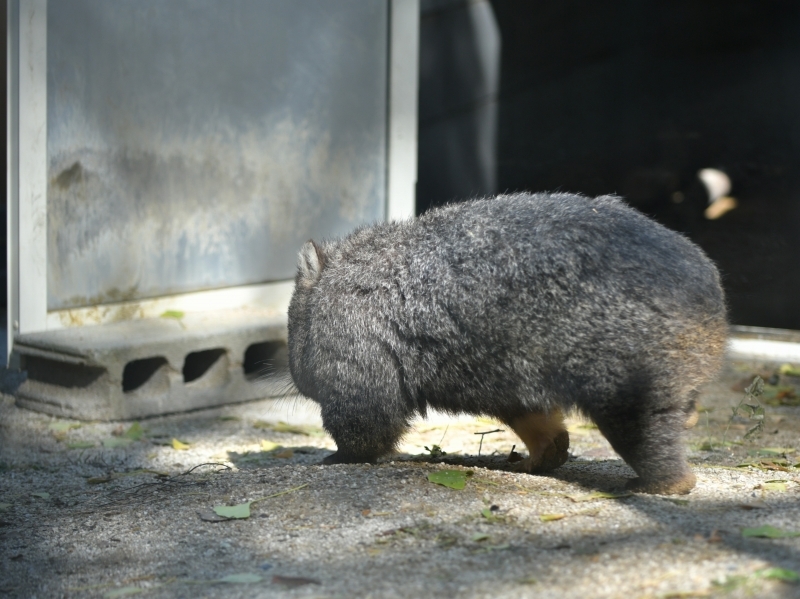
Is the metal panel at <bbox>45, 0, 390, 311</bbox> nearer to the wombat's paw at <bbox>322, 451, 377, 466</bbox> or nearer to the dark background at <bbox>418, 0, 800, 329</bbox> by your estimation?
the dark background at <bbox>418, 0, 800, 329</bbox>

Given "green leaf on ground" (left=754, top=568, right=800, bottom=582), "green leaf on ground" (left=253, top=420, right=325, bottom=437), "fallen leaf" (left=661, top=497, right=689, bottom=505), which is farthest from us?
"green leaf on ground" (left=253, top=420, right=325, bottom=437)

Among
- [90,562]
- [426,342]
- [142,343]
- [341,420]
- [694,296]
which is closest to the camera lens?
[90,562]

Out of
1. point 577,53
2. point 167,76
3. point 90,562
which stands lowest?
point 90,562

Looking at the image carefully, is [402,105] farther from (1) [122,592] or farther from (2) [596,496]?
(1) [122,592]

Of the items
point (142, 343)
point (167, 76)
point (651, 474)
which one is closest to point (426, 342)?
point (651, 474)

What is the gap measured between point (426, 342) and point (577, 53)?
5.79 metres

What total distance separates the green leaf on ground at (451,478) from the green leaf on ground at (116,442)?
2.29 meters

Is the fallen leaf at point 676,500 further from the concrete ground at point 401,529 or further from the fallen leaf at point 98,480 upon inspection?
the fallen leaf at point 98,480

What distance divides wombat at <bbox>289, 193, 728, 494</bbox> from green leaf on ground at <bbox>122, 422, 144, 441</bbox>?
5.40 ft

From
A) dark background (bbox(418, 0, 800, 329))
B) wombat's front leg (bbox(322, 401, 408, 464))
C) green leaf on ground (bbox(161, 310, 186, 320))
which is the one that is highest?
dark background (bbox(418, 0, 800, 329))

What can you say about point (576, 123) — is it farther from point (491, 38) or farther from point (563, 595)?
point (563, 595)

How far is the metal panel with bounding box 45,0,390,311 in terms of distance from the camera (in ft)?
20.2

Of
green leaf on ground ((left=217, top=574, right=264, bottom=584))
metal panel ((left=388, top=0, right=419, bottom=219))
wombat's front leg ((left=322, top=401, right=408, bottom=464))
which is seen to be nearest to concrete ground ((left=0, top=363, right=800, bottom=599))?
green leaf on ground ((left=217, top=574, right=264, bottom=584))

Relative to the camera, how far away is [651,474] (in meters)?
4.00
